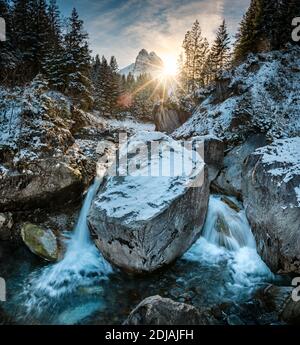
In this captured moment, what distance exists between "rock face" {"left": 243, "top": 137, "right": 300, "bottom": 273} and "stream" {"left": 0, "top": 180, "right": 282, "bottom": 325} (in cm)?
74

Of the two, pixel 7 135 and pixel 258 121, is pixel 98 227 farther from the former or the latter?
pixel 258 121

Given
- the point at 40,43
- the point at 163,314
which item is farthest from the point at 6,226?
the point at 40,43

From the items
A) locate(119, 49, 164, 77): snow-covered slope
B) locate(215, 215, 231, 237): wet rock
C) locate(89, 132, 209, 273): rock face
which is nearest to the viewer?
locate(89, 132, 209, 273): rock face

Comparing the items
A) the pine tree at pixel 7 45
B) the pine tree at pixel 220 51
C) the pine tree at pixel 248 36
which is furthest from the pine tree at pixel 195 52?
the pine tree at pixel 7 45

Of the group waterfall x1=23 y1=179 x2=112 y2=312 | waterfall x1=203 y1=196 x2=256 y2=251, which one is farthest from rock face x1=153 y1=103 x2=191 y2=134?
waterfall x1=23 y1=179 x2=112 y2=312

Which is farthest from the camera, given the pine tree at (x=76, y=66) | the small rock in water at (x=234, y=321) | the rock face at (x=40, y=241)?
the pine tree at (x=76, y=66)

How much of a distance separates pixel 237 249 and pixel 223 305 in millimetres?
2662

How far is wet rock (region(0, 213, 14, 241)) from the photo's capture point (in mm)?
9469

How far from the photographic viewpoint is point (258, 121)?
53.4 ft

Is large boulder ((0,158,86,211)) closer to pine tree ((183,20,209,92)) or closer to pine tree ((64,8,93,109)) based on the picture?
pine tree ((64,8,93,109))

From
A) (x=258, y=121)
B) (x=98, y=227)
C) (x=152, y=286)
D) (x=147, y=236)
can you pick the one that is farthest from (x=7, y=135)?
(x=258, y=121)

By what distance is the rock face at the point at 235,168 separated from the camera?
12789 millimetres

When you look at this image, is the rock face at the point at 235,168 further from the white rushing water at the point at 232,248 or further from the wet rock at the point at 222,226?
the wet rock at the point at 222,226

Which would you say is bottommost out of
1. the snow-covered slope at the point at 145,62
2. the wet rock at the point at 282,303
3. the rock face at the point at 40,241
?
the wet rock at the point at 282,303
